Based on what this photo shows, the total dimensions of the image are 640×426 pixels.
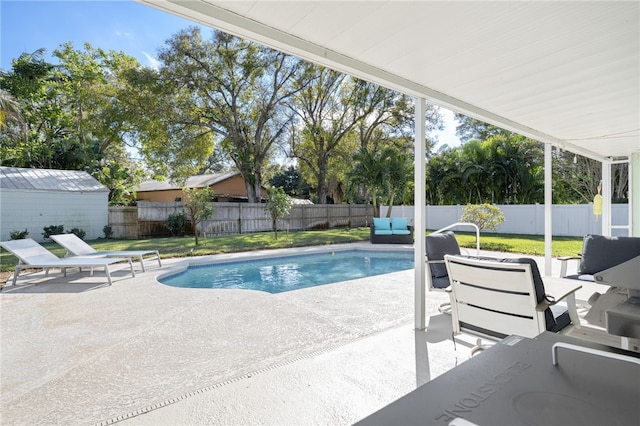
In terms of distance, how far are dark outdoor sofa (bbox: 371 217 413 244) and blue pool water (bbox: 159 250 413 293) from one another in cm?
110

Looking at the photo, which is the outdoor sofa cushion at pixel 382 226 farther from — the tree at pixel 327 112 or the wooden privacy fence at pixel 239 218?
the tree at pixel 327 112

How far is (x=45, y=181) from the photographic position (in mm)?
12602

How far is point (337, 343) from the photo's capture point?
3332 millimetres

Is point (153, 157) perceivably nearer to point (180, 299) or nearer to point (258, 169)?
point (258, 169)

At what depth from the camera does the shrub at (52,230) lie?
11750 millimetres

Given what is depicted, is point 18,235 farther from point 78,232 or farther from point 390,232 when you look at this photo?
point 390,232

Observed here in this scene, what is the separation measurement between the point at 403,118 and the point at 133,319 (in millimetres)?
18430

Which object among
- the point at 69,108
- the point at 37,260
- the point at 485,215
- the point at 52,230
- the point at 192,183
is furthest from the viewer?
the point at 192,183

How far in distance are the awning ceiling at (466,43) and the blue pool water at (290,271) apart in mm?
5119

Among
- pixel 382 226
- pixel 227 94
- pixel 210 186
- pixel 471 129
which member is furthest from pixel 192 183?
pixel 471 129

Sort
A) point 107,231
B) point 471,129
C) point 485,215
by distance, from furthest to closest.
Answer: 1. point 471,129
2. point 107,231
3. point 485,215

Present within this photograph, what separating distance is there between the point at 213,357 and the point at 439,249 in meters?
3.03

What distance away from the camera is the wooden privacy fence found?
13828mm

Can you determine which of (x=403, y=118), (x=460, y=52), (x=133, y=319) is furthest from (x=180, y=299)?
(x=403, y=118)
